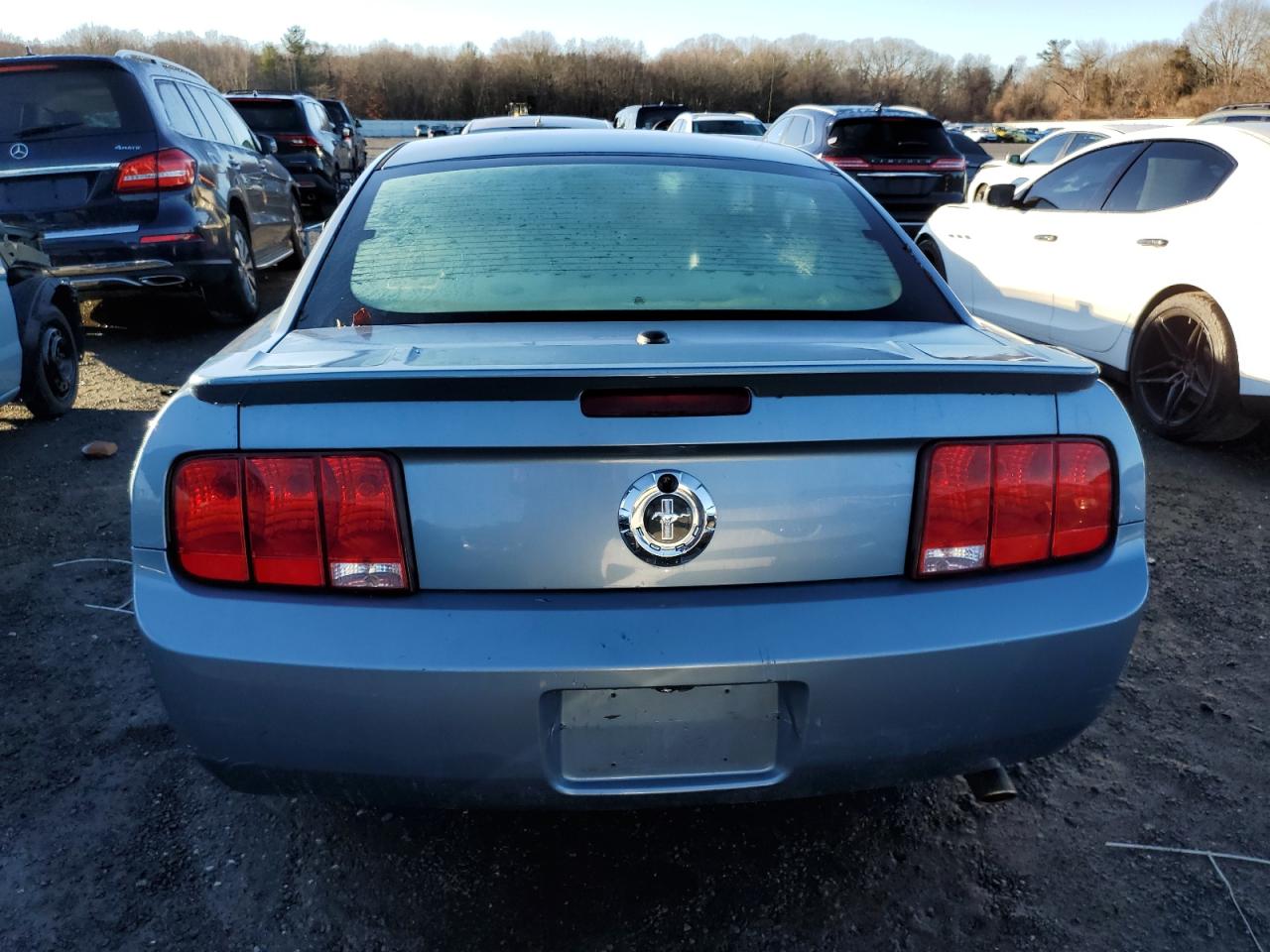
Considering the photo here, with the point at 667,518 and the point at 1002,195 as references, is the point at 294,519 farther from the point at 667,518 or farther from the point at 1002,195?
the point at 1002,195

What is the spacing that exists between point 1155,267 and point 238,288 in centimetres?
617

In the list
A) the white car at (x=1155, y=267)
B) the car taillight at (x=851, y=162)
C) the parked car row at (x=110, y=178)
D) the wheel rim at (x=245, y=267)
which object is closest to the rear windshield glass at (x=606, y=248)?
the white car at (x=1155, y=267)

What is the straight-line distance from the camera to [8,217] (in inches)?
259

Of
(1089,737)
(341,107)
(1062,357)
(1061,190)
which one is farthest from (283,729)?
(341,107)

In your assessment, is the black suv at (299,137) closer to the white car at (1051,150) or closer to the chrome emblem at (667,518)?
the white car at (1051,150)

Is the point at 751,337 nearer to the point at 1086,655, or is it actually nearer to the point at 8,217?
the point at 1086,655

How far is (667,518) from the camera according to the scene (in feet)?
5.58

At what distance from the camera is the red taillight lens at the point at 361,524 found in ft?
A: 5.61

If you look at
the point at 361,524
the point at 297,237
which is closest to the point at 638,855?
the point at 361,524

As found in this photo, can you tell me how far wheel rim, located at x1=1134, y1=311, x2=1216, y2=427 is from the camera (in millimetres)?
4984

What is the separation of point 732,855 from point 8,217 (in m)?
6.65

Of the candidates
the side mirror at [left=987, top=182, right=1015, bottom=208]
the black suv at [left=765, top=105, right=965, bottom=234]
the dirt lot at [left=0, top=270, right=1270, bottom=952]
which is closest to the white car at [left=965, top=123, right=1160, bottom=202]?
the black suv at [left=765, top=105, right=965, bottom=234]

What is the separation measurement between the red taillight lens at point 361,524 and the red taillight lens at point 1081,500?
4.02 feet

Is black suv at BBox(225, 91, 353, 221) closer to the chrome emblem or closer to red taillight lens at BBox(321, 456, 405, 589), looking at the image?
red taillight lens at BBox(321, 456, 405, 589)
